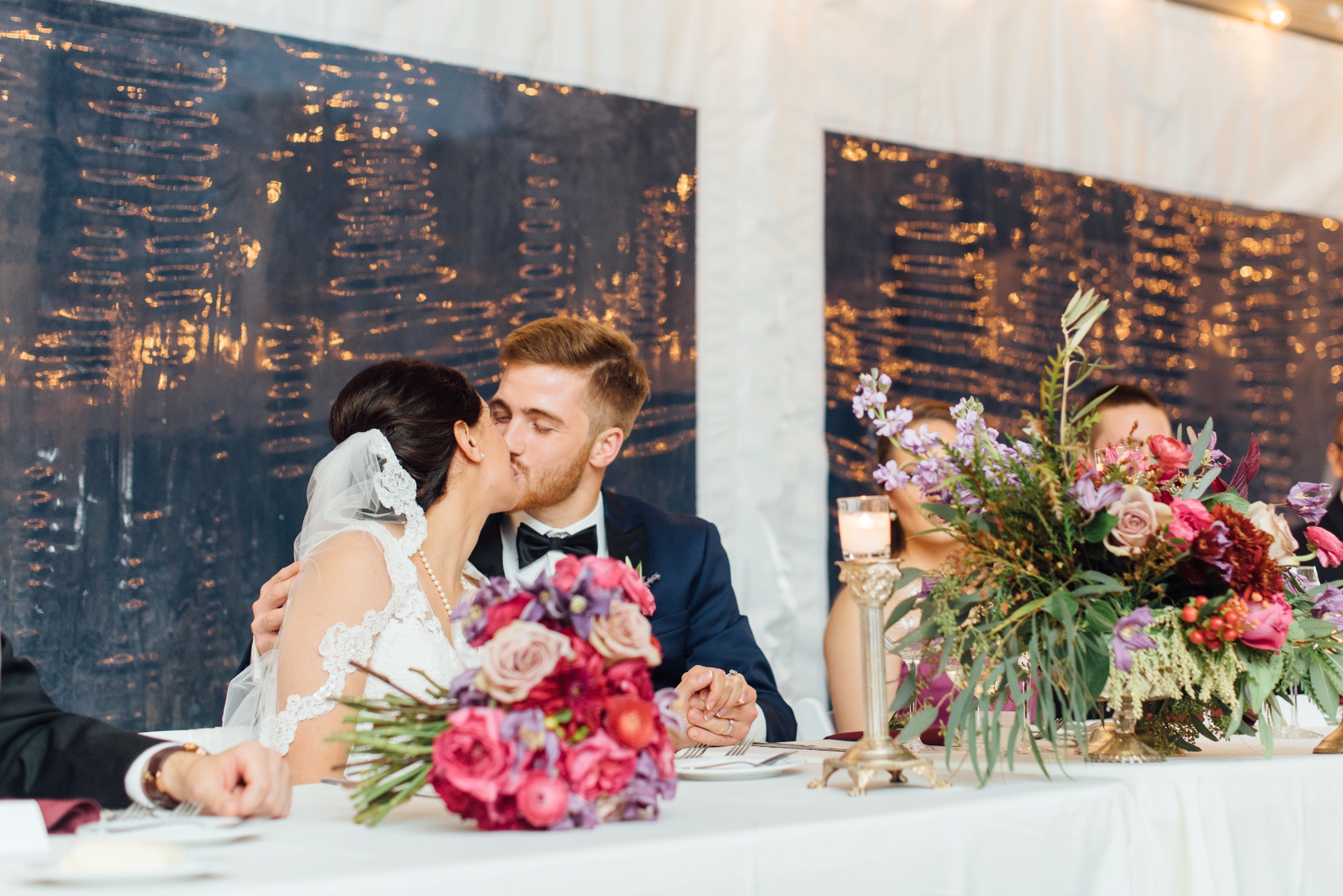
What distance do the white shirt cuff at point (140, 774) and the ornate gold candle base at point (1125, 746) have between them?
131 centimetres

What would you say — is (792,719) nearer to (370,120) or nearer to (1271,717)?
(1271,717)

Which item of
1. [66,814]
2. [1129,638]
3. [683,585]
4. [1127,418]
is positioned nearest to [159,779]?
[66,814]

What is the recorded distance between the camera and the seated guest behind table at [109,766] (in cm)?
138

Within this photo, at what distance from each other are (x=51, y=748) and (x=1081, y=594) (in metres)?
1.45

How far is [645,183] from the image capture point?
385 cm

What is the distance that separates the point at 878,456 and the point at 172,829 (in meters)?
2.81

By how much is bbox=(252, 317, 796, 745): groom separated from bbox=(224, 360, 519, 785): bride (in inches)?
15.2

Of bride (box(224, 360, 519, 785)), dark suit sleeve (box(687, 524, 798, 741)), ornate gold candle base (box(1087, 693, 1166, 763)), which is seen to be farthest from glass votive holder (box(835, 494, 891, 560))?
dark suit sleeve (box(687, 524, 798, 741))

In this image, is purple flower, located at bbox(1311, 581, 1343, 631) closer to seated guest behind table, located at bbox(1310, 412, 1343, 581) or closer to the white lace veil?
the white lace veil

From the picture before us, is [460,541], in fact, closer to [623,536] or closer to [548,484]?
[548,484]

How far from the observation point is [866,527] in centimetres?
160

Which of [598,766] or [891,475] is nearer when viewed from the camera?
[598,766]

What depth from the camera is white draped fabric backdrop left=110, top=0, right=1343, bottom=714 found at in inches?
144

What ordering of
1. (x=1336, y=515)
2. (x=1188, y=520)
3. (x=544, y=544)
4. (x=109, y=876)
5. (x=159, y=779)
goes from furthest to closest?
(x=1336, y=515), (x=544, y=544), (x=1188, y=520), (x=159, y=779), (x=109, y=876)
